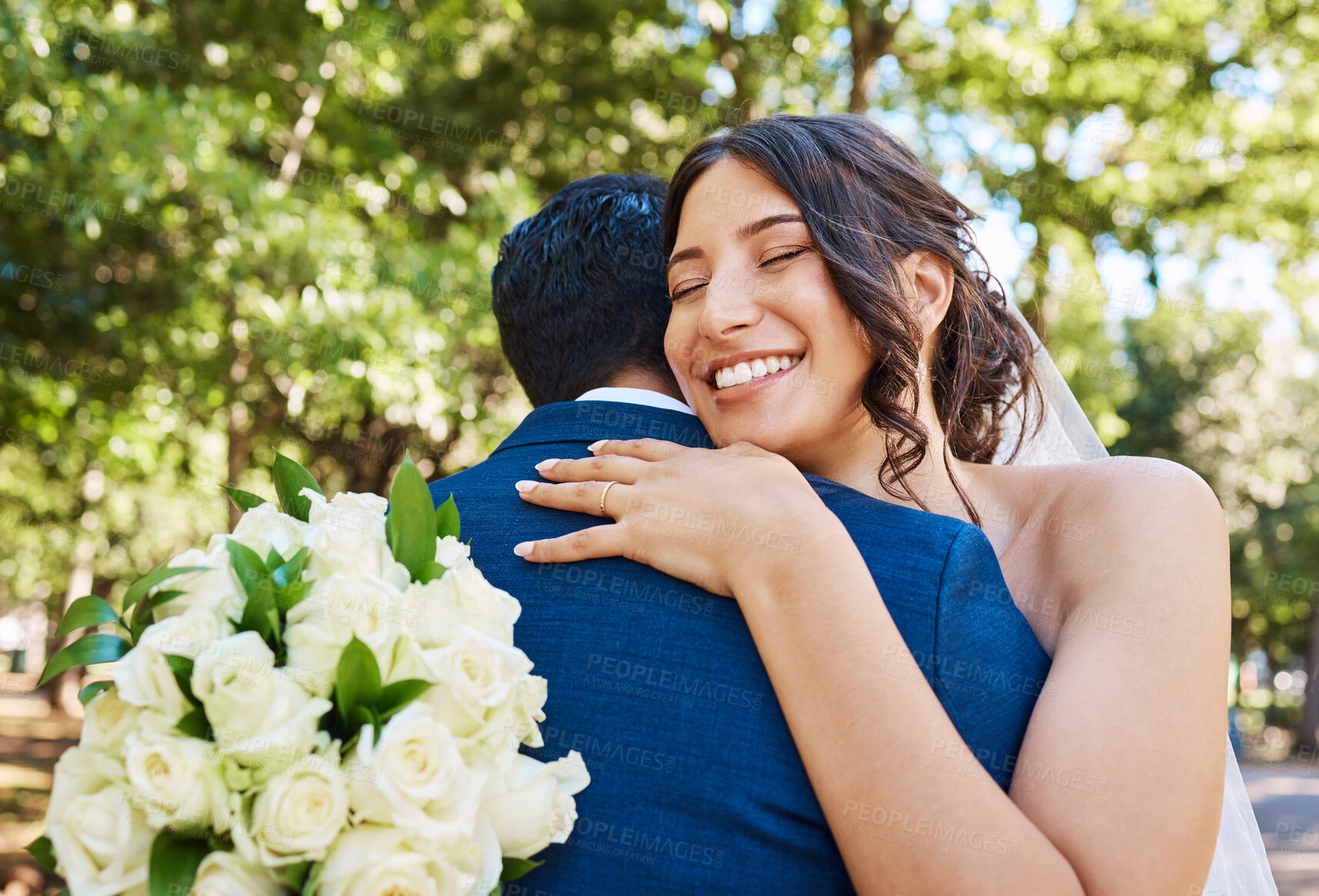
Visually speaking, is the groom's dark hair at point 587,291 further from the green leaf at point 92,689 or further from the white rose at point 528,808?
the green leaf at point 92,689

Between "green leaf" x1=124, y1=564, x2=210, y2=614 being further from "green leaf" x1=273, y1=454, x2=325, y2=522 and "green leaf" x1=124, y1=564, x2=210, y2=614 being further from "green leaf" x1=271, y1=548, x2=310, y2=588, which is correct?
"green leaf" x1=273, y1=454, x2=325, y2=522

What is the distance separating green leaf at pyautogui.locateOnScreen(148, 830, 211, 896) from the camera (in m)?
1.17

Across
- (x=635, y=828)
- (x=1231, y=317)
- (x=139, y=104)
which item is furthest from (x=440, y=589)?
(x=1231, y=317)

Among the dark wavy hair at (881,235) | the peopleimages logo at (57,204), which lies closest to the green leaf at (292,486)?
the dark wavy hair at (881,235)

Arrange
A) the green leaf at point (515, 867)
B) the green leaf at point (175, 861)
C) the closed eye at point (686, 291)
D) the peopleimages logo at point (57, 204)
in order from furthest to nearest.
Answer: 1. the peopleimages logo at point (57, 204)
2. the closed eye at point (686, 291)
3. the green leaf at point (515, 867)
4. the green leaf at point (175, 861)

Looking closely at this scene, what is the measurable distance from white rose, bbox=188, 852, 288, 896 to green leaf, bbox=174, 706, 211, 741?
0.14 meters

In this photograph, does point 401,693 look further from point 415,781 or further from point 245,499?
point 245,499

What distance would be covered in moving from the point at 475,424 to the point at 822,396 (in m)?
6.44

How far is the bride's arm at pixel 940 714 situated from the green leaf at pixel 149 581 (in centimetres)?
62

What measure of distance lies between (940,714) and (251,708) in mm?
930

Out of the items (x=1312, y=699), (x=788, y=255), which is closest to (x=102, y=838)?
(x=788, y=255)

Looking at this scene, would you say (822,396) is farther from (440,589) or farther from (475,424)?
(475,424)

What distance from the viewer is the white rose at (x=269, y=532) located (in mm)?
1441

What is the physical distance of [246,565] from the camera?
1.37 m
